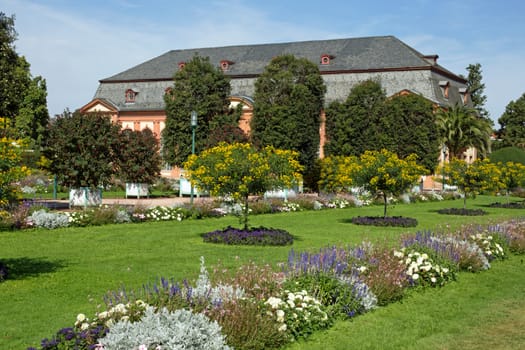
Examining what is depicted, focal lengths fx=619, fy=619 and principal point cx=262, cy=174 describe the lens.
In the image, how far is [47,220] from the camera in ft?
56.5

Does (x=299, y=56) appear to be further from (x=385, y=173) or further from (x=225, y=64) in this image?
(x=385, y=173)

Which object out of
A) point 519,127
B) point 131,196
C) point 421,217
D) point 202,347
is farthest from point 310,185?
point 519,127

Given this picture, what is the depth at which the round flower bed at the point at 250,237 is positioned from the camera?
14.5 metres

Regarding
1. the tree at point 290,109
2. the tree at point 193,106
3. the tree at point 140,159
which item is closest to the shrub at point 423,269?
the tree at point 140,159

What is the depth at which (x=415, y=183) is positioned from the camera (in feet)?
67.7

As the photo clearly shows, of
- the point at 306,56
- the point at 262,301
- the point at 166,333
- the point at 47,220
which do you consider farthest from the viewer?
the point at 306,56

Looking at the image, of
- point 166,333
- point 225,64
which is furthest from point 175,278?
point 225,64

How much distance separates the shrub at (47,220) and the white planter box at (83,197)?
5.47 m

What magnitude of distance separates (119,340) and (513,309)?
5.87m

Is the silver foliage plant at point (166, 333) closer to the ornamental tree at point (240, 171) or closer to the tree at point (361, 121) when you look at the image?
the ornamental tree at point (240, 171)

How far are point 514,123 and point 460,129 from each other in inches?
1078

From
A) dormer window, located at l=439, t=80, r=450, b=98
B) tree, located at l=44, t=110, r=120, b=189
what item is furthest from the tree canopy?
tree, located at l=44, t=110, r=120, b=189

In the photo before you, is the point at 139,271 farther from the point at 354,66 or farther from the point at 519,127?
the point at 519,127

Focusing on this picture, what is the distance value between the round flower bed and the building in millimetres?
32348
